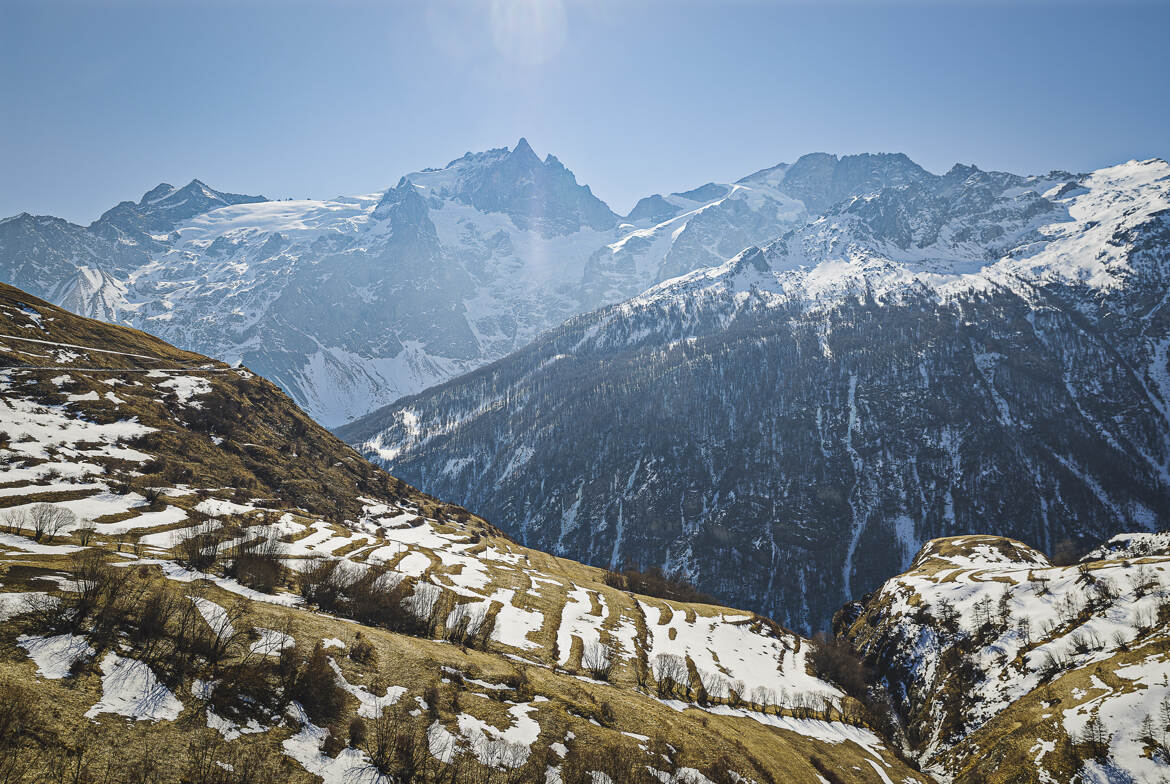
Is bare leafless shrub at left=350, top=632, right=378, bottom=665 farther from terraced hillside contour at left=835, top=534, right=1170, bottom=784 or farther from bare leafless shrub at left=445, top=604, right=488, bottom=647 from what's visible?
terraced hillside contour at left=835, top=534, right=1170, bottom=784

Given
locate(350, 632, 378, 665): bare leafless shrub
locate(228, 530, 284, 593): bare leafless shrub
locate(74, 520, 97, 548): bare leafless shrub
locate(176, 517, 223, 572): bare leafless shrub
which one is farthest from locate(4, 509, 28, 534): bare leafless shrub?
locate(350, 632, 378, 665): bare leafless shrub

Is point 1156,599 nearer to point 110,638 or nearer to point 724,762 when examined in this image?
point 724,762

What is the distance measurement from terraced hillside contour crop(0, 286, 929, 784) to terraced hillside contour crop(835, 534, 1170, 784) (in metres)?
11.4

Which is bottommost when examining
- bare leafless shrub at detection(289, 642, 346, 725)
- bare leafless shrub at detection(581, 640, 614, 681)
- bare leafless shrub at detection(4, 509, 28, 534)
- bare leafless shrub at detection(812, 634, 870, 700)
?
bare leafless shrub at detection(289, 642, 346, 725)

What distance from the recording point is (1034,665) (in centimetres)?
6097

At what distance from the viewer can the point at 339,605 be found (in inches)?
1766

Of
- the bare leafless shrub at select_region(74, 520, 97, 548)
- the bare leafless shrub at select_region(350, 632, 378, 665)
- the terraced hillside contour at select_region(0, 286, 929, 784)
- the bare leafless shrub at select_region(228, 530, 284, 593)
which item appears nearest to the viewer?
the terraced hillside contour at select_region(0, 286, 929, 784)

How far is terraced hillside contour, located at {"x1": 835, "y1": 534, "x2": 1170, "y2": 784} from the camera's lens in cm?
4338

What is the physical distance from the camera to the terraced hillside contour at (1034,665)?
142ft

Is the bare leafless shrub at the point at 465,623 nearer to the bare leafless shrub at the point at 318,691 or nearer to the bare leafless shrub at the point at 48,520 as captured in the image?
the bare leafless shrub at the point at 318,691

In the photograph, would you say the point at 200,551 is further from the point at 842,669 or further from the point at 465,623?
the point at 842,669

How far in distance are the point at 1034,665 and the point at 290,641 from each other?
3092 inches

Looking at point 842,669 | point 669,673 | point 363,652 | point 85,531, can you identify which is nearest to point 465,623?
point 363,652

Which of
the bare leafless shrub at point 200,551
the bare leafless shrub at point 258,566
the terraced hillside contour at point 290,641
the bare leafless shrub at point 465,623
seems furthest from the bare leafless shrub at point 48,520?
the bare leafless shrub at point 465,623
